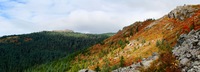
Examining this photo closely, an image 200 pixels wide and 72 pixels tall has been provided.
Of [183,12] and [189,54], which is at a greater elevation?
[183,12]

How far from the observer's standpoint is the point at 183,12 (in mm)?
95625

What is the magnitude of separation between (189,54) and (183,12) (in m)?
54.0

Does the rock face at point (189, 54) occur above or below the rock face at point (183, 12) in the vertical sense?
below

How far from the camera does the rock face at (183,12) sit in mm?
91938

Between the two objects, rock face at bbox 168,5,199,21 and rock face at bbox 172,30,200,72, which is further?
rock face at bbox 168,5,199,21

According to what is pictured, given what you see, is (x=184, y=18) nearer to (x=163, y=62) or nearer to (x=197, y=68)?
(x=163, y=62)

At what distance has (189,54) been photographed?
4491 centimetres

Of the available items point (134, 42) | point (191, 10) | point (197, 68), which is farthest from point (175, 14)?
point (197, 68)

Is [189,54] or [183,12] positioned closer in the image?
[189,54]

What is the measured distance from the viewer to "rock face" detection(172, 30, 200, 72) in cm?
4139

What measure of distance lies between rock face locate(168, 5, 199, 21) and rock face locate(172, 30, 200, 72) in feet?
137

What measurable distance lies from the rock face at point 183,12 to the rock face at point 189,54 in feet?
137

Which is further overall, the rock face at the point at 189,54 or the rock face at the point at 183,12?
the rock face at the point at 183,12

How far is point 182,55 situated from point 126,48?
186ft
